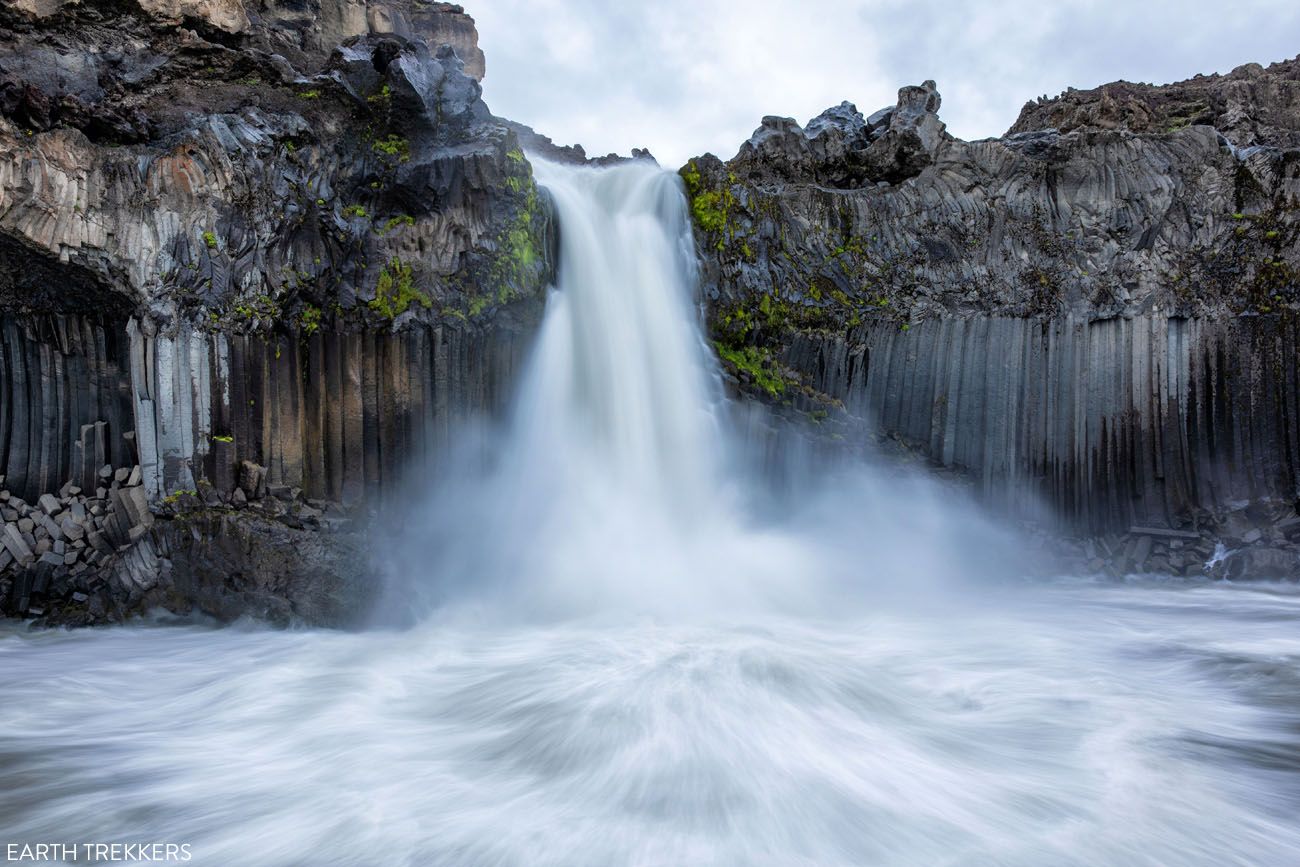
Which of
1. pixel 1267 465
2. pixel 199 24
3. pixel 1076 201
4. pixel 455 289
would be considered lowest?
pixel 1267 465

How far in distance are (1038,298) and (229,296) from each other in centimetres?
1021

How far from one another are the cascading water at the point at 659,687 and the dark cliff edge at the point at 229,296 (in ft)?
2.05

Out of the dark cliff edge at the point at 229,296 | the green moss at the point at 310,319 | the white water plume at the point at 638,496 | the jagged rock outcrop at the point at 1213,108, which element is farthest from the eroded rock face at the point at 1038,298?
the green moss at the point at 310,319

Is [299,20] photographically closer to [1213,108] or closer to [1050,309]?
[1050,309]

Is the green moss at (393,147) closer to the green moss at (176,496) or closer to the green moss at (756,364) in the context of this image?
the green moss at (176,496)

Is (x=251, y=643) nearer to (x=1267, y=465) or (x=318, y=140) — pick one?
(x=318, y=140)

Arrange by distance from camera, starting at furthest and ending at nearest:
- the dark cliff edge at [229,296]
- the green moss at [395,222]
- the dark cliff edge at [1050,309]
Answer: the dark cliff edge at [1050,309] → the green moss at [395,222] → the dark cliff edge at [229,296]

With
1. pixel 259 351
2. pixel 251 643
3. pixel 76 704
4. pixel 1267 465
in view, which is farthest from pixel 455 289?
pixel 1267 465

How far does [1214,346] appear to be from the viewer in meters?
10.4

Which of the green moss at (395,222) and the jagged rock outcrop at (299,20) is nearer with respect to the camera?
the green moss at (395,222)

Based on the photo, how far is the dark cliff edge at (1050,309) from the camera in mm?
10320

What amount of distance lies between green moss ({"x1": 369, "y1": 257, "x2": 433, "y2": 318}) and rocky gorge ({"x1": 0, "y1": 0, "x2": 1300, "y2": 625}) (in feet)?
0.10

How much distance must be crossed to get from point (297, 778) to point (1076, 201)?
1176cm

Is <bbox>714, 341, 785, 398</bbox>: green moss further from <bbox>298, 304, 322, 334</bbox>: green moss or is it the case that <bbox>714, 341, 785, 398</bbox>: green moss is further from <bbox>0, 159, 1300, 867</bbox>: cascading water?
<bbox>298, 304, 322, 334</bbox>: green moss
